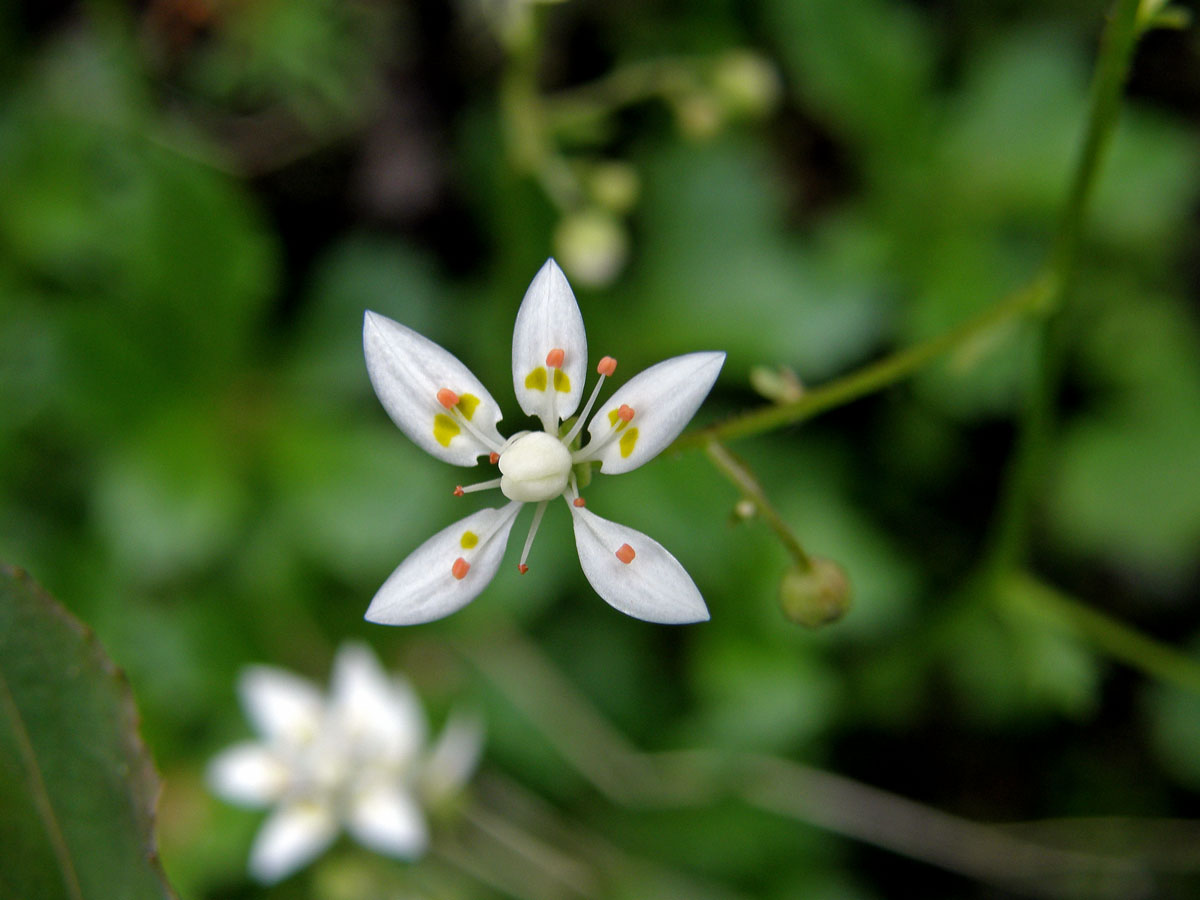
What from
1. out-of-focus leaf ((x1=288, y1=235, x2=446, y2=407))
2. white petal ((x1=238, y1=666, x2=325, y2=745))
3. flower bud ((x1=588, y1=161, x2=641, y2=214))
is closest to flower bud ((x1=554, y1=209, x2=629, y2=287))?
flower bud ((x1=588, y1=161, x2=641, y2=214))

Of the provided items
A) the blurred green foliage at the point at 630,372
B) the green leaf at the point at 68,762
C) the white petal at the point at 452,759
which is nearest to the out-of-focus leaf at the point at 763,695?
the blurred green foliage at the point at 630,372

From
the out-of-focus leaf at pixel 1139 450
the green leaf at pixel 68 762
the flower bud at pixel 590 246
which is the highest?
the flower bud at pixel 590 246

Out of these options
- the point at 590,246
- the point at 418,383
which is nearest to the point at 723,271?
the point at 590,246

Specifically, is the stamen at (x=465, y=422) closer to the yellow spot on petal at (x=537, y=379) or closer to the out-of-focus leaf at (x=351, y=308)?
the yellow spot on petal at (x=537, y=379)

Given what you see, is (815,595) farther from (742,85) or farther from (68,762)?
(742,85)

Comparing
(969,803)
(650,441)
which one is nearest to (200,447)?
(650,441)

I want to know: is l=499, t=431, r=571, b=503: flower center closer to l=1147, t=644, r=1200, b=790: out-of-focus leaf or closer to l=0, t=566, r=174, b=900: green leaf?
l=0, t=566, r=174, b=900: green leaf
